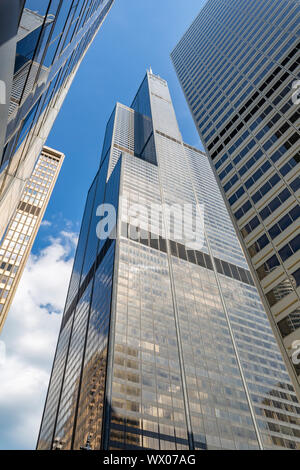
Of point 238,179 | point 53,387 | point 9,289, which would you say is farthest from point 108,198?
point 238,179

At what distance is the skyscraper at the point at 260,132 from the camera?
26469 mm

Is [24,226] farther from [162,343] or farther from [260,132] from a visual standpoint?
[260,132]

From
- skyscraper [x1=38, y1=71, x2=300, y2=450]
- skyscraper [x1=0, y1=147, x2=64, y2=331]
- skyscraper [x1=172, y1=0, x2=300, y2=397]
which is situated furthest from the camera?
skyscraper [x1=0, y1=147, x2=64, y2=331]

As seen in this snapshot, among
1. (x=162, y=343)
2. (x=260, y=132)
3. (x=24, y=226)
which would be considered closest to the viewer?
(x=260, y=132)

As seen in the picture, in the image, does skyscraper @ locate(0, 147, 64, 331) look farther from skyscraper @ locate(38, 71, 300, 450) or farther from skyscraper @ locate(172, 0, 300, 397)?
skyscraper @ locate(172, 0, 300, 397)

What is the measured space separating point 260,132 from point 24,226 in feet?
308

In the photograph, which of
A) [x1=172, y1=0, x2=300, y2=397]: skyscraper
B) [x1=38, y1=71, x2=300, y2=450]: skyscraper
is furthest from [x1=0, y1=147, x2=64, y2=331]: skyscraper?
[x1=172, y1=0, x2=300, y2=397]: skyscraper

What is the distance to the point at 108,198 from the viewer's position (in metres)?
148

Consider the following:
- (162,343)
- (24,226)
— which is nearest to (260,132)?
(162,343)

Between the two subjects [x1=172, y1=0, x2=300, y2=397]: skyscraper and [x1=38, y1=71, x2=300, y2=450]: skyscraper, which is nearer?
[x1=172, y1=0, x2=300, y2=397]: skyscraper

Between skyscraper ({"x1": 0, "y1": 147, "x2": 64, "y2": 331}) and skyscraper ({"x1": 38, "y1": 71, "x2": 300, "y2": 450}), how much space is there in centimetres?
2643

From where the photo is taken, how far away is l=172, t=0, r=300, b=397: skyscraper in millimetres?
26469

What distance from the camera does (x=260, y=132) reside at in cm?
3894
